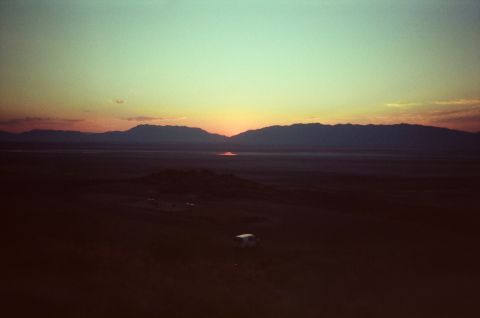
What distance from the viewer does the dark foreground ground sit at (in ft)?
63.1

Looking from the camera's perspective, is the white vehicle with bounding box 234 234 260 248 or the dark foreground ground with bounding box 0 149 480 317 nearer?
the dark foreground ground with bounding box 0 149 480 317

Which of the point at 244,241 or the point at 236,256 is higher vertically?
the point at 244,241

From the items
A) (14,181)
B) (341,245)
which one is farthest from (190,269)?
(14,181)

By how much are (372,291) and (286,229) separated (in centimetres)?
1424

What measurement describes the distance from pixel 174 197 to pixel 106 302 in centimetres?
3307

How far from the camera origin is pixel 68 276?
21203mm

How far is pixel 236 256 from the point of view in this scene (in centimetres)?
2673

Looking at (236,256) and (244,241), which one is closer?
(236,256)

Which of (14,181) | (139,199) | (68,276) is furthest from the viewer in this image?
(14,181)

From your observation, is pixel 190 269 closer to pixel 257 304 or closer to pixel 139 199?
pixel 257 304

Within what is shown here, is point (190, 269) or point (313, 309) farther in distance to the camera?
point (190, 269)

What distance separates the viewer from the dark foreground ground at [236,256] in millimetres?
19219

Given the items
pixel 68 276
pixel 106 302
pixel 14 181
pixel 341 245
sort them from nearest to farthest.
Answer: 1. pixel 106 302
2. pixel 68 276
3. pixel 341 245
4. pixel 14 181

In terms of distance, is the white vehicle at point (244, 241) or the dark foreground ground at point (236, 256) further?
the white vehicle at point (244, 241)
